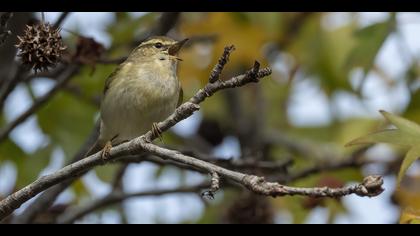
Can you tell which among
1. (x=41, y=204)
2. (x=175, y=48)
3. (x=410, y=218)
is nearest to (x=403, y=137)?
(x=410, y=218)

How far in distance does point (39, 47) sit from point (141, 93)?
166 centimetres

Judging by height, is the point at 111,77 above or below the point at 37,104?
above

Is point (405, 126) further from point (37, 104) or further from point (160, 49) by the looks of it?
point (160, 49)

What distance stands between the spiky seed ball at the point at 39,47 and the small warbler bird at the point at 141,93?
4.76ft

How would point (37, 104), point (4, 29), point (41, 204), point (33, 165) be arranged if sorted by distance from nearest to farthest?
point (4, 29)
point (41, 204)
point (37, 104)
point (33, 165)

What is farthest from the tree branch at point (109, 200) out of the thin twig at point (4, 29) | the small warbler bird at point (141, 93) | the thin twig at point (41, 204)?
the thin twig at point (4, 29)

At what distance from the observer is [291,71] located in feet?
25.8

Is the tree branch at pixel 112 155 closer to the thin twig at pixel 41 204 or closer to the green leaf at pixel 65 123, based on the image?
the thin twig at pixel 41 204

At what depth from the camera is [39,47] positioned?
3391mm

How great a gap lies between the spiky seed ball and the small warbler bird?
1450 millimetres

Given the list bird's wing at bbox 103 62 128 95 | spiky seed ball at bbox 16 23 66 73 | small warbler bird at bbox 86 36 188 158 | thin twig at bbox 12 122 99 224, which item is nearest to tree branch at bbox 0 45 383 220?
spiky seed ball at bbox 16 23 66 73

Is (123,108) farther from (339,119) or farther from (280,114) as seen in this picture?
(280,114)
